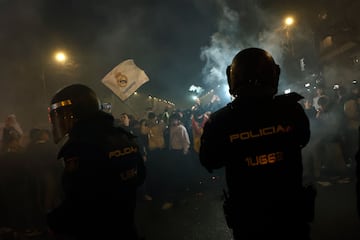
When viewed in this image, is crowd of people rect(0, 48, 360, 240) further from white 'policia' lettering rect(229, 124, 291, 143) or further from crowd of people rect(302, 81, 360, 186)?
crowd of people rect(302, 81, 360, 186)

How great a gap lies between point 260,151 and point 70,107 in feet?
5.02

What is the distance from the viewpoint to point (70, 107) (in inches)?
103

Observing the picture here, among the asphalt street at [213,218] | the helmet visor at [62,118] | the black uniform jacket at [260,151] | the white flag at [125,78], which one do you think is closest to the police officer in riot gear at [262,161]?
the black uniform jacket at [260,151]

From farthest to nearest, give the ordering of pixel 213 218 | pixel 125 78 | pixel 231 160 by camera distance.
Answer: pixel 125 78 → pixel 213 218 → pixel 231 160

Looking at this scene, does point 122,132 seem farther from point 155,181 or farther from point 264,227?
point 155,181

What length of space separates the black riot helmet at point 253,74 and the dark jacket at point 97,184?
95 centimetres

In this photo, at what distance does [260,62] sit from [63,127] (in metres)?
1.67

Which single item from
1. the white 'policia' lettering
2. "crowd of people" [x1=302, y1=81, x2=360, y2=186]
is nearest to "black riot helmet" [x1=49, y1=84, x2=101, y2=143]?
the white 'policia' lettering

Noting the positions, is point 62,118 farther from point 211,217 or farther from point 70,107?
point 211,217

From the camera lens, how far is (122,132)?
2451mm

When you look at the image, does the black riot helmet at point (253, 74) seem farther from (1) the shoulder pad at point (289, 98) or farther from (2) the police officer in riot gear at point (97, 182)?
(2) the police officer in riot gear at point (97, 182)

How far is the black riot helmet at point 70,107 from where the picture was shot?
2551 mm

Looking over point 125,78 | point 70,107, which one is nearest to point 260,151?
point 70,107

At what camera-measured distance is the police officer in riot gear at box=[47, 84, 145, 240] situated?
2.04 meters
